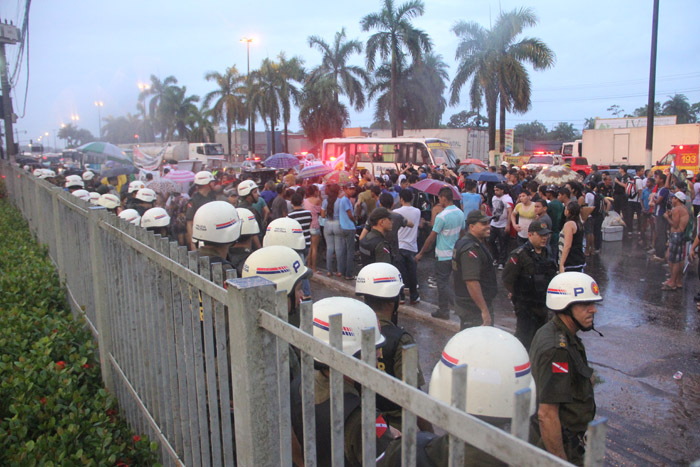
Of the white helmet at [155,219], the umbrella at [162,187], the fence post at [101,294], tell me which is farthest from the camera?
the umbrella at [162,187]

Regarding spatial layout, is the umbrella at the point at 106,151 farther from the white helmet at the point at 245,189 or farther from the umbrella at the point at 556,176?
the umbrella at the point at 556,176

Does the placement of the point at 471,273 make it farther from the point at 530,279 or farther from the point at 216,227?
the point at 216,227

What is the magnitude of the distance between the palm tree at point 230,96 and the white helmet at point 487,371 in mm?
52095

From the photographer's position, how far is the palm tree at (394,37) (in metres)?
36.4

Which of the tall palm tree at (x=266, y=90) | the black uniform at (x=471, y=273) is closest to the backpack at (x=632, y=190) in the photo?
the black uniform at (x=471, y=273)

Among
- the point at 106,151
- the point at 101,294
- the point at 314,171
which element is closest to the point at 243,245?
the point at 101,294

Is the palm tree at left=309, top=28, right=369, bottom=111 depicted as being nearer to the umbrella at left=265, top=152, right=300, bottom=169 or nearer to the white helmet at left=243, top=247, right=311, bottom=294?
the umbrella at left=265, top=152, right=300, bottom=169

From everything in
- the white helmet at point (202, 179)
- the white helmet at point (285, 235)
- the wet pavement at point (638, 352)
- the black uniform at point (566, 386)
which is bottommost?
the wet pavement at point (638, 352)

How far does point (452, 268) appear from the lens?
6273 mm

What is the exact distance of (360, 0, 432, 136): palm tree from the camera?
36438 millimetres

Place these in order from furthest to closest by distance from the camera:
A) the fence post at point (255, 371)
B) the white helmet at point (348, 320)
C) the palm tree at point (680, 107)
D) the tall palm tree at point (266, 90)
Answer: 1. the palm tree at point (680, 107)
2. the tall palm tree at point (266, 90)
3. the white helmet at point (348, 320)
4. the fence post at point (255, 371)

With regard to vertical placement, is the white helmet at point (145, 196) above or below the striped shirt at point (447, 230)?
above

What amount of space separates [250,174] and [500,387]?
17.4m

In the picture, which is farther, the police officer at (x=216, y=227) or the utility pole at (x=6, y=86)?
the utility pole at (x=6, y=86)
